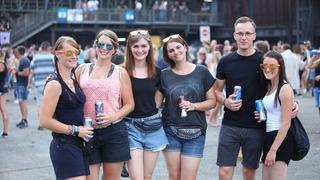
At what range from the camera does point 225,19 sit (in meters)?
43.2

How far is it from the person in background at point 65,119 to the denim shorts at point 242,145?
1.46m

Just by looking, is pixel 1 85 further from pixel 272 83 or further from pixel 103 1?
pixel 103 1

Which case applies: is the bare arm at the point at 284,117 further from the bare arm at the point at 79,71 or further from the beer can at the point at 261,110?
the bare arm at the point at 79,71

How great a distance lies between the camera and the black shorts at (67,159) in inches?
162

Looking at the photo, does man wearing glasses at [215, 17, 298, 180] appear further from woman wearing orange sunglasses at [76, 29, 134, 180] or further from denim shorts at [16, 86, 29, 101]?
denim shorts at [16, 86, 29, 101]

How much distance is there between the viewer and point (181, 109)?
15.7 ft

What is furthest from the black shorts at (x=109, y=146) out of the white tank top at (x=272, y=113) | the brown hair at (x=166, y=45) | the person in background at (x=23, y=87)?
the person in background at (x=23, y=87)

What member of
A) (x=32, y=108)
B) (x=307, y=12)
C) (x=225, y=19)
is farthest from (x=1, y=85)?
(x=225, y=19)

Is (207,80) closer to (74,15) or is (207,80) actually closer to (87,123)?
(87,123)

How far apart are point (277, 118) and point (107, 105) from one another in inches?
59.4

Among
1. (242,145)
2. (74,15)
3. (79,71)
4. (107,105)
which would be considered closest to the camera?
(107,105)

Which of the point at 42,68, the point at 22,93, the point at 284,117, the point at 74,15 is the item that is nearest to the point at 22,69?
the point at 22,93

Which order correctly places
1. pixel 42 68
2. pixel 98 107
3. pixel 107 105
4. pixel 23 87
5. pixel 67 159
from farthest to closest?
pixel 23 87 < pixel 42 68 < pixel 107 105 < pixel 98 107 < pixel 67 159

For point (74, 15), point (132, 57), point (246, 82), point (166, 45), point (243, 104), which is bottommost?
point (243, 104)
